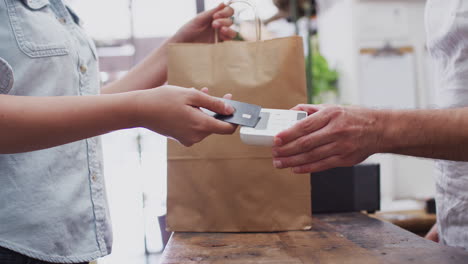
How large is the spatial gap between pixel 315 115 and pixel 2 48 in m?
0.56

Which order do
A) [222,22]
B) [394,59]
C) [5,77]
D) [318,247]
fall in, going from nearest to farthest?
1. [5,77]
2. [318,247]
3. [222,22]
4. [394,59]

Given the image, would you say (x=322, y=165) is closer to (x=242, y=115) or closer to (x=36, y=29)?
(x=242, y=115)

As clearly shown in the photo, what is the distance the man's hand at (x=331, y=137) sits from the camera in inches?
25.6

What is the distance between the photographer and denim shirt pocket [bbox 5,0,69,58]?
644mm

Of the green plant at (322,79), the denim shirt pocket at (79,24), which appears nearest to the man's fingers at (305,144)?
the denim shirt pocket at (79,24)

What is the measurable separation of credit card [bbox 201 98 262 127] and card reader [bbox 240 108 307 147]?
0.01 metres

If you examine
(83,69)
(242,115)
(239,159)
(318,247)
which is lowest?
(318,247)

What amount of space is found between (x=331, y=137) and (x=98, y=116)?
15.7 inches

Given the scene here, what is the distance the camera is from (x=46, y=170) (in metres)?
0.67

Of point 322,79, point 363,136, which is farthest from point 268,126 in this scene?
point 322,79

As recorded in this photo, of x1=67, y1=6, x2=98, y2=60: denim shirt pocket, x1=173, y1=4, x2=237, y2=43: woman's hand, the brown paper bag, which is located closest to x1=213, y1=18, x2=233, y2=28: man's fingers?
x1=173, y1=4, x2=237, y2=43: woman's hand

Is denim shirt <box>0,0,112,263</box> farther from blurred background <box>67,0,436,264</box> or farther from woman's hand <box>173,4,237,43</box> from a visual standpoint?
blurred background <box>67,0,436,264</box>

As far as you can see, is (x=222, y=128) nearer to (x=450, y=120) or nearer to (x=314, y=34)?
(x=450, y=120)

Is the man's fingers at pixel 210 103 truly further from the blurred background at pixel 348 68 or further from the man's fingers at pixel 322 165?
the blurred background at pixel 348 68
